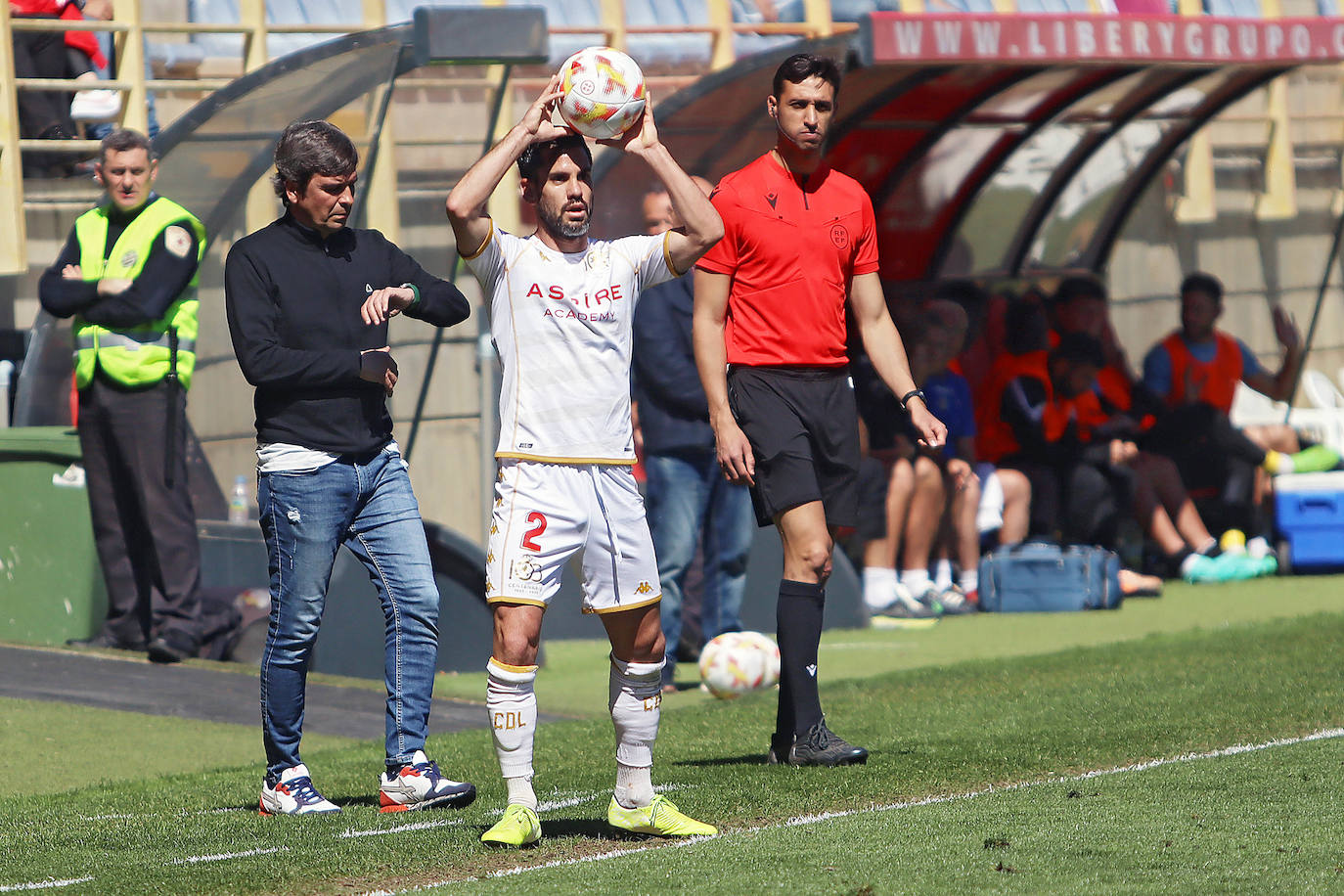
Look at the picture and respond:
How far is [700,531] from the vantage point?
9727mm

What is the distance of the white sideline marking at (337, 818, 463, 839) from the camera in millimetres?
5551

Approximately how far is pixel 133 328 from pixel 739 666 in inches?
129

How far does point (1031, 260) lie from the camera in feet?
47.4

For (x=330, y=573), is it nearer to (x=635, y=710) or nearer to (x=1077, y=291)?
(x=635, y=710)

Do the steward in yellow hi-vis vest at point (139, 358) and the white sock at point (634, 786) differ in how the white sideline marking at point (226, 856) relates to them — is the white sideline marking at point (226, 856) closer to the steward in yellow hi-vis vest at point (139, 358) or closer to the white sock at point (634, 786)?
the white sock at point (634, 786)

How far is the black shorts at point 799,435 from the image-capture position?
21.4 ft

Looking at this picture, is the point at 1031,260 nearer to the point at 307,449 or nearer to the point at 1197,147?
the point at 1197,147

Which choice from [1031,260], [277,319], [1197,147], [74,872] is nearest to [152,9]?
[1031,260]

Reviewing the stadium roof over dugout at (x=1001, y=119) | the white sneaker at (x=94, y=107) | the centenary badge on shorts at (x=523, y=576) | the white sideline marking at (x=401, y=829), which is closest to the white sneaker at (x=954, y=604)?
the stadium roof over dugout at (x=1001, y=119)

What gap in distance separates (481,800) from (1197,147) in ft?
35.9

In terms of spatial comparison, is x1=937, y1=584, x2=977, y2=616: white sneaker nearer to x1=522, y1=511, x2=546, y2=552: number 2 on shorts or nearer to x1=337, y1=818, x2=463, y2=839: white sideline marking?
x1=337, y1=818, x2=463, y2=839: white sideline marking

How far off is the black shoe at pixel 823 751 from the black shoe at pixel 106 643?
4.30m

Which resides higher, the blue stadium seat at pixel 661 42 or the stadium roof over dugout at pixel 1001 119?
the blue stadium seat at pixel 661 42

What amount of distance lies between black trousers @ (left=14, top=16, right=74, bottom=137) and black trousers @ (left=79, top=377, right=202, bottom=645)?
4289 millimetres
